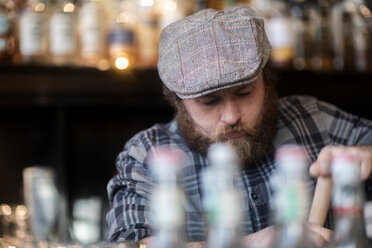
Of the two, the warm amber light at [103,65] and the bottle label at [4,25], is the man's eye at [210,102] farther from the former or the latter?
the bottle label at [4,25]

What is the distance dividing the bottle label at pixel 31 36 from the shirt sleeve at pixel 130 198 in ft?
1.77

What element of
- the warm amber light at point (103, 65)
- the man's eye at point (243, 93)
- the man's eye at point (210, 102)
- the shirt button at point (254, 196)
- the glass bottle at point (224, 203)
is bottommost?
the glass bottle at point (224, 203)

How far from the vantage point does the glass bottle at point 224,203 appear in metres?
0.72

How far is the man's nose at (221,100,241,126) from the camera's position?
1.45m

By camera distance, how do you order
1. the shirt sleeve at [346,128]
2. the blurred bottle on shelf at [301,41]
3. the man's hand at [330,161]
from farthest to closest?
the blurred bottle on shelf at [301,41], the shirt sleeve at [346,128], the man's hand at [330,161]

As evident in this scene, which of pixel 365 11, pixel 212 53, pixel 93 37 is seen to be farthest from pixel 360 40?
pixel 212 53

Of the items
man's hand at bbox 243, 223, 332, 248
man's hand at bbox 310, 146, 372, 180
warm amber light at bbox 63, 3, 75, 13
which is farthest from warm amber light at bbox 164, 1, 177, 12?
man's hand at bbox 243, 223, 332, 248

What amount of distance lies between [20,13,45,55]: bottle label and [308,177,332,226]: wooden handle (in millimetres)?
1120

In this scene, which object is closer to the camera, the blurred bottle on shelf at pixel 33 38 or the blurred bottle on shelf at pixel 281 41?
the blurred bottle on shelf at pixel 33 38

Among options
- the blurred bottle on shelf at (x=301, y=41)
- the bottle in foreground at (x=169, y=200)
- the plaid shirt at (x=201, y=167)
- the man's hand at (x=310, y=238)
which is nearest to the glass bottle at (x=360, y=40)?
the blurred bottle on shelf at (x=301, y=41)

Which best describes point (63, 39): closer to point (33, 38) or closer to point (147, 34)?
point (33, 38)

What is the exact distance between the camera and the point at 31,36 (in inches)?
77.8

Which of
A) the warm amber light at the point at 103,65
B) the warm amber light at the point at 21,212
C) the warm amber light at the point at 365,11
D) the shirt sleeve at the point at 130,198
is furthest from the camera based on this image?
the warm amber light at the point at 365,11

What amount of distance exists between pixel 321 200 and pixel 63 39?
112 centimetres
